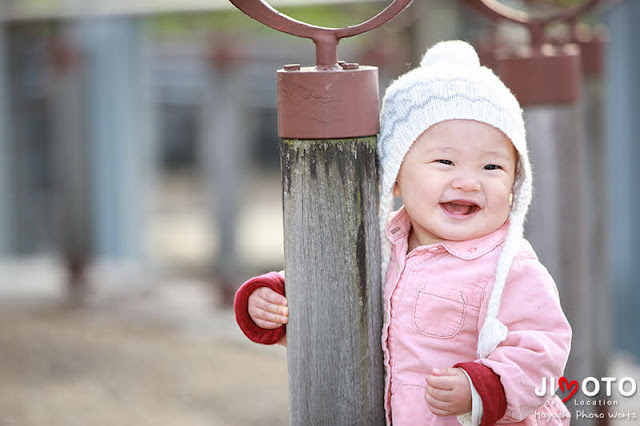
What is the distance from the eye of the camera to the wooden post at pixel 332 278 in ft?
6.57

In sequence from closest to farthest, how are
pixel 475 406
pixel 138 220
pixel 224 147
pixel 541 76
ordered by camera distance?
pixel 475 406, pixel 541 76, pixel 224 147, pixel 138 220

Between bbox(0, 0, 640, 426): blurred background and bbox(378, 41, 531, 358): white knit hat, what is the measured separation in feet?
6.29

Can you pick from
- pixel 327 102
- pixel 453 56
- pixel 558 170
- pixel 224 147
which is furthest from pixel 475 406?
pixel 224 147

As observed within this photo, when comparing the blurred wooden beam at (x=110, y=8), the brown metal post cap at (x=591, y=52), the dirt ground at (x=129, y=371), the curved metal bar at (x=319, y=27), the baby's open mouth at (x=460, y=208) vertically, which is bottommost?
the dirt ground at (x=129, y=371)

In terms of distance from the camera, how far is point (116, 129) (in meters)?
7.38

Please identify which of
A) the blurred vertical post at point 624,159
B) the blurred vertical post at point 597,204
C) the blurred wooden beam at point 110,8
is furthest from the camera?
the blurred wooden beam at point 110,8

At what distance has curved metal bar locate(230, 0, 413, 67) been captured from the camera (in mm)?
1995

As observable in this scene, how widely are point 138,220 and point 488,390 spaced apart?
585 cm

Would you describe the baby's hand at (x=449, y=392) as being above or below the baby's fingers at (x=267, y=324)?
below

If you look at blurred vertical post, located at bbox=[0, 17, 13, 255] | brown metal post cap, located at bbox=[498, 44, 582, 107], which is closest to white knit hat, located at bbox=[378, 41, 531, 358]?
brown metal post cap, located at bbox=[498, 44, 582, 107]

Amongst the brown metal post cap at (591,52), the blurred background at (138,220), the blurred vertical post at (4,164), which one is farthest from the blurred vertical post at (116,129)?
the brown metal post cap at (591,52)

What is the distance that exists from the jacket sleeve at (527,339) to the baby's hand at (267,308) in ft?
1.29

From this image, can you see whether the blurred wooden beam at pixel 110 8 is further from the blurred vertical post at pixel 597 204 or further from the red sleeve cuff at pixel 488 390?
the red sleeve cuff at pixel 488 390

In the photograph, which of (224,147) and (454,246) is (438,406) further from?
(224,147)
